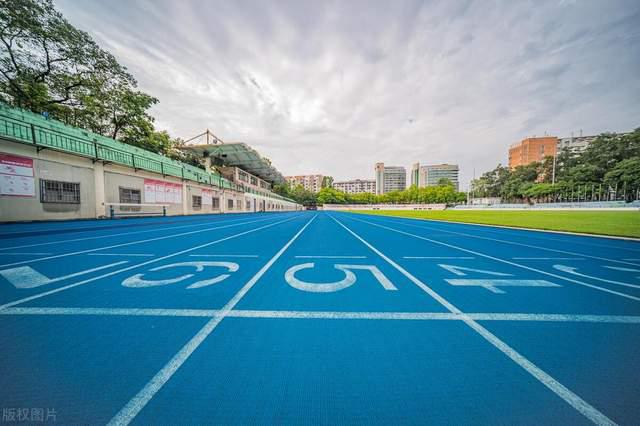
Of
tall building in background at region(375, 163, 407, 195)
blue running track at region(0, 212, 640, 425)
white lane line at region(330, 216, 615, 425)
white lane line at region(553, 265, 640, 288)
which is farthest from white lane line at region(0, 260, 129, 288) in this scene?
tall building in background at region(375, 163, 407, 195)

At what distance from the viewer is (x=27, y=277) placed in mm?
3668

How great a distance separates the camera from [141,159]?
64.6 feet

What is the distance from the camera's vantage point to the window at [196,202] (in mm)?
26438

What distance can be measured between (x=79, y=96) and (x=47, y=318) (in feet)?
94.2

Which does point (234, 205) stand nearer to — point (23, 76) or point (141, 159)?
point (141, 159)

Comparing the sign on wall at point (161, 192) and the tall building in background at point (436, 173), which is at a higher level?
the tall building in background at point (436, 173)

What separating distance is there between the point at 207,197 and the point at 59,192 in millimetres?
16463

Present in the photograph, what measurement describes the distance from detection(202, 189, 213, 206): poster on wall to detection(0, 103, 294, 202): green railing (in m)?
5.36

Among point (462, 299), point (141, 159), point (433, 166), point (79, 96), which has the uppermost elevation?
point (433, 166)

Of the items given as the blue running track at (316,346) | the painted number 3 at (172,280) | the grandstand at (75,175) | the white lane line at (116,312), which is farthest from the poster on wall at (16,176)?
the white lane line at (116,312)

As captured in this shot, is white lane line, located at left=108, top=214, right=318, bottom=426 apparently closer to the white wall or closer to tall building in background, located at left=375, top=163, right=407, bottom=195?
the white wall

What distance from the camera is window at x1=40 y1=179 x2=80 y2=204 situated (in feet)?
41.4

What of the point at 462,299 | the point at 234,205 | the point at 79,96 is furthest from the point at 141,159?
the point at 462,299

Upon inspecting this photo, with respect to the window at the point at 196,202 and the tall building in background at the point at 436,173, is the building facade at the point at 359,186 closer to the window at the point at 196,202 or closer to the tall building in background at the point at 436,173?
the tall building in background at the point at 436,173
